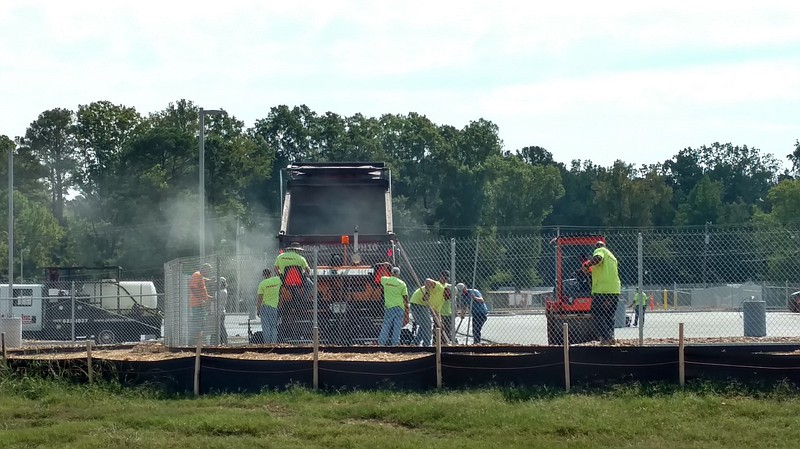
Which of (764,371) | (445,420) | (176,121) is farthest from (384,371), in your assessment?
(176,121)

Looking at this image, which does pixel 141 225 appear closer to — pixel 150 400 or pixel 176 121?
pixel 176 121

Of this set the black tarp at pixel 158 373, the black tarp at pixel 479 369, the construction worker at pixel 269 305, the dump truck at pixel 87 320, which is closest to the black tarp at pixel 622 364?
the black tarp at pixel 479 369

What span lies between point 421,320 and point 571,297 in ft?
8.63

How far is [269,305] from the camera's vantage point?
1803cm

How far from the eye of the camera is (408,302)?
18.9 metres

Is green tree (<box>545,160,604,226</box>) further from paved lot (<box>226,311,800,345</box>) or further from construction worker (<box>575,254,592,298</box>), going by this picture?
construction worker (<box>575,254,592,298</box>)

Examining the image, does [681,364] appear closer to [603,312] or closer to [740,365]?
[740,365]

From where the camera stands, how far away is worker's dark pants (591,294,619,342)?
1641 cm

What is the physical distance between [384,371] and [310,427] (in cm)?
209

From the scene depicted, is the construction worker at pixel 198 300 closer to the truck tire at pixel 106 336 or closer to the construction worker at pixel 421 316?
the construction worker at pixel 421 316

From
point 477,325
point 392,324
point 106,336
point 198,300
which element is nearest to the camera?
point 392,324

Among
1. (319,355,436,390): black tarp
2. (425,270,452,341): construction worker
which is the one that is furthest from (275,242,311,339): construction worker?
(319,355,436,390): black tarp

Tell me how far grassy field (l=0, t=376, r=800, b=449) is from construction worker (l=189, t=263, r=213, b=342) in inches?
170

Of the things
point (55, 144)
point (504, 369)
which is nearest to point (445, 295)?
point (504, 369)
